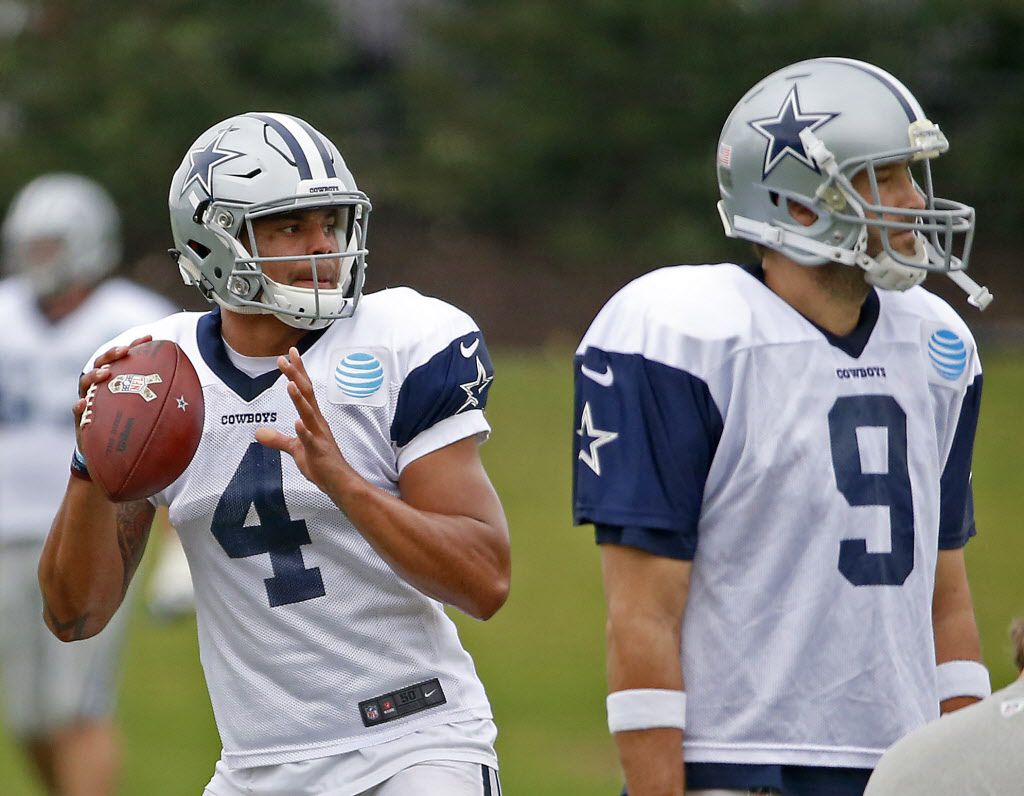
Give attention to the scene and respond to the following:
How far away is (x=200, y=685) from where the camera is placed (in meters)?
8.94

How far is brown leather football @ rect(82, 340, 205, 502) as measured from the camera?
319 centimetres

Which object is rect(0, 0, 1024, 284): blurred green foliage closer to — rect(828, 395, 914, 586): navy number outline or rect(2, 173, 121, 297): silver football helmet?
rect(2, 173, 121, 297): silver football helmet

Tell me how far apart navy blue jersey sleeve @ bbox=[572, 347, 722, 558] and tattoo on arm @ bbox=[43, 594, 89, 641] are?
115 centimetres

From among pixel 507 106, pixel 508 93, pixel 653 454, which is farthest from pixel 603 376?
pixel 508 93

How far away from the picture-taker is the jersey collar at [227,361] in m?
3.31

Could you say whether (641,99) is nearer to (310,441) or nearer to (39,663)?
(39,663)

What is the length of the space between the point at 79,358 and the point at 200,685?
332cm

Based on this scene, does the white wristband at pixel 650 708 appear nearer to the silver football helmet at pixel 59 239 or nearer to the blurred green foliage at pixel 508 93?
the silver football helmet at pixel 59 239

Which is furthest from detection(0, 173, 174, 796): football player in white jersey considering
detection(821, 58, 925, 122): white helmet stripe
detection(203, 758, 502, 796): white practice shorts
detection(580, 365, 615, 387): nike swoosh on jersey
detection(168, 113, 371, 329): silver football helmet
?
detection(821, 58, 925, 122): white helmet stripe

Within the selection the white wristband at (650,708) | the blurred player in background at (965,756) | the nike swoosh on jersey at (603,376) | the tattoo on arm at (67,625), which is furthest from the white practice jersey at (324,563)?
the blurred player in background at (965,756)

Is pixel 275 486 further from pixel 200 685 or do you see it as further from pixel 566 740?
pixel 200 685

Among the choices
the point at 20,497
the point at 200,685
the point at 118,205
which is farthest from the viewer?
the point at 118,205

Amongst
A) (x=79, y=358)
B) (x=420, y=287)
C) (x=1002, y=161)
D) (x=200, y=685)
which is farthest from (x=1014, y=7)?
(x=79, y=358)

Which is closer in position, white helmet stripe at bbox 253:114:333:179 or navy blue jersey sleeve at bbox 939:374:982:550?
navy blue jersey sleeve at bbox 939:374:982:550
